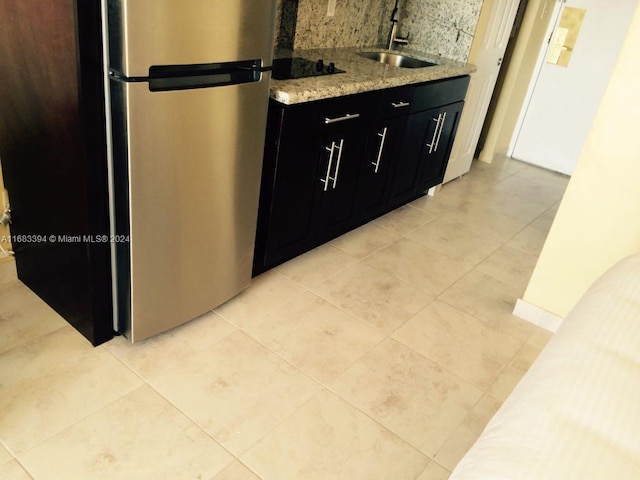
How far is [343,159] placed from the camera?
8.86ft

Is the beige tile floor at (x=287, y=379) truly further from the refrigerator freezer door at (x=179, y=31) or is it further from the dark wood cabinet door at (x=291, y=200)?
the refrigerator freezer door at (x=179, y=31)

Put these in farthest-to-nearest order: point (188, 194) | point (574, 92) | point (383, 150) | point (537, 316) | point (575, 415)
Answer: point (574, 92), point (383, 150), point (537, 316), point (188, 194), point (575, 415)

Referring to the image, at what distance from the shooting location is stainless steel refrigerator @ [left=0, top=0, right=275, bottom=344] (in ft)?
5.22

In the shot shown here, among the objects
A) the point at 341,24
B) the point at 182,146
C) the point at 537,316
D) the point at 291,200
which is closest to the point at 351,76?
the point at 291,200

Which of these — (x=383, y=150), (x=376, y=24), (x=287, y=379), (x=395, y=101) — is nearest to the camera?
(x=287, y=379)

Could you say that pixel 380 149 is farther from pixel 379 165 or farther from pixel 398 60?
pixel 398 60

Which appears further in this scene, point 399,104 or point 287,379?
point 399,104

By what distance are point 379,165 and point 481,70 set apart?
1368 millimetres

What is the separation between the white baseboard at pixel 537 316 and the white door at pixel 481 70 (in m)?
1.64

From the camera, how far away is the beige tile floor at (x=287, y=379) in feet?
5.48

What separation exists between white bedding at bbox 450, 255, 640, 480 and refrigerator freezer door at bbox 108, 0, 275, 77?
52.2 inches

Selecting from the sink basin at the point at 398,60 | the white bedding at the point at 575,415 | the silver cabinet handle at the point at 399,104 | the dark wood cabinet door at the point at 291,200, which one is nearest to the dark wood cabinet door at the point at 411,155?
the silver cabinet handle at the point at 399,104

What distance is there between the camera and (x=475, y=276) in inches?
116

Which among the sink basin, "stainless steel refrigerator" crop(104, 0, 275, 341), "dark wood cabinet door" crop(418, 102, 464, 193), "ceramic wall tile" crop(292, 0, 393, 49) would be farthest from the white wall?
"ceramic wall tile" crop(292, 0, 393, 49)
